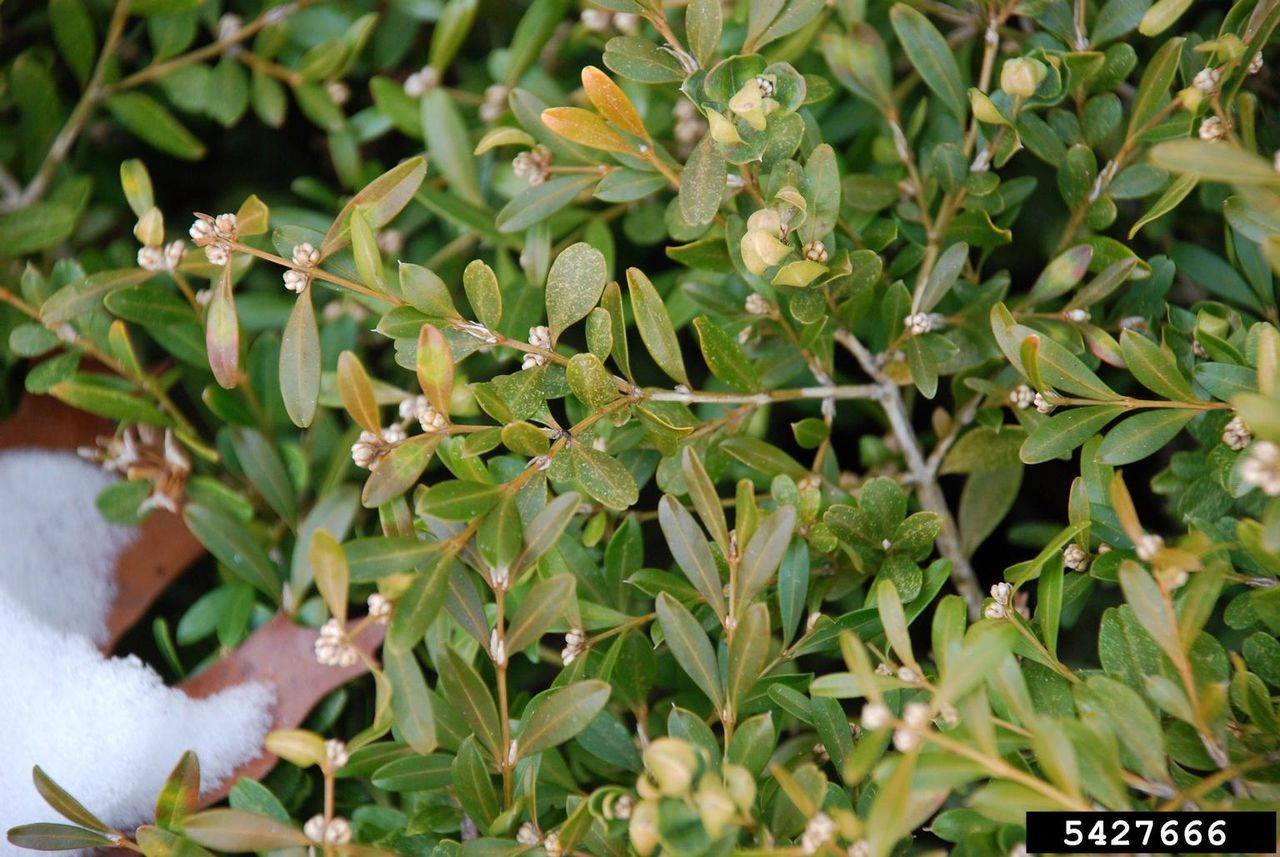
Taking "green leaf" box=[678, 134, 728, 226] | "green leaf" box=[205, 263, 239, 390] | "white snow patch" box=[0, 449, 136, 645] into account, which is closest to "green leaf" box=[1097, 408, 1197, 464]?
"green leaf" box=[678, 134, 728, 226]

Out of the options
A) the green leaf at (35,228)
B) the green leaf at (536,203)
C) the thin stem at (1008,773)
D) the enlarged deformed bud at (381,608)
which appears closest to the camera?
the thin stem at (1008,773)

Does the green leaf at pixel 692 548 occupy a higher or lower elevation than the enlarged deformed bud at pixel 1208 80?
lower

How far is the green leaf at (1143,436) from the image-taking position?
74 centimetres

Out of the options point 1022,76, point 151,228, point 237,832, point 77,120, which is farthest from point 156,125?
point 1022,76

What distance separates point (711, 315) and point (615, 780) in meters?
0.41

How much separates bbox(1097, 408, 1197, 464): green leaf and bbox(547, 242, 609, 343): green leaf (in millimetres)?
388

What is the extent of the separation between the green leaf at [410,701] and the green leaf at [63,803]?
1.02 feet

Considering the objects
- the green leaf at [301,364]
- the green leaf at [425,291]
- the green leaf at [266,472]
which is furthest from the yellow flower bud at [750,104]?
the green leaf at [266,472]

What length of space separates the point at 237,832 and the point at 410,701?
15 centimetres

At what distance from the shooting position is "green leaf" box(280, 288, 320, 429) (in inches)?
30.2

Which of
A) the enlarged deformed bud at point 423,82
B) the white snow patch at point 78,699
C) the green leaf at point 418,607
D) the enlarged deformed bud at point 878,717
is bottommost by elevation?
the white snow patch at point 78,699

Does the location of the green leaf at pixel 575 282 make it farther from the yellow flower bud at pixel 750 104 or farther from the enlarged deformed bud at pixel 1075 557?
the enlarged deformed bud at pixel 1075 557

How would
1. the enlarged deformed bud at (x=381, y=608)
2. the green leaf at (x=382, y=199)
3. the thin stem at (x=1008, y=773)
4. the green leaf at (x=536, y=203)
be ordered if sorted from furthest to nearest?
the green leaf at (x=536, y=203) < the green leaf at (x=382, y=199) < the enlarged deformed bud at (x=381, y=608) < the thin stem at (x=1008, y=773)

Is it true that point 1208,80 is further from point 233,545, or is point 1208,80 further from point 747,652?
point 233,545
